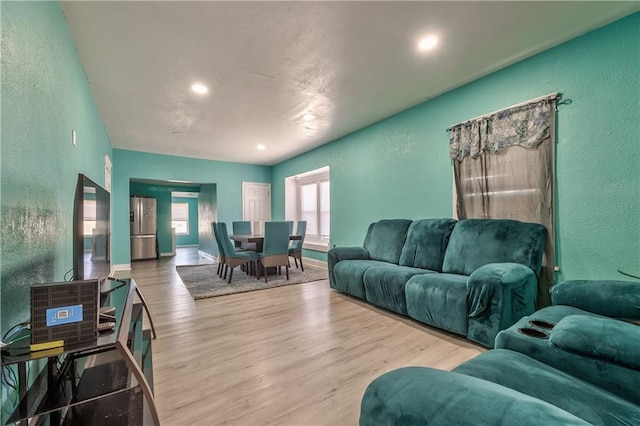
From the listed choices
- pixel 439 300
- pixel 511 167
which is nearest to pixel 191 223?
pixel 439 300

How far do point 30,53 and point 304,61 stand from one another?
6.47 feet

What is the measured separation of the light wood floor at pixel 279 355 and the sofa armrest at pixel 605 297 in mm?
770

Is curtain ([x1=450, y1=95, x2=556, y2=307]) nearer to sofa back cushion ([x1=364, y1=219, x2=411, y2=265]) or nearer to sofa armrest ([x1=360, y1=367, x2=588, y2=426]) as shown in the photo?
sofa back cushion ([x1=364, y1=219, x2=411, y2=265])

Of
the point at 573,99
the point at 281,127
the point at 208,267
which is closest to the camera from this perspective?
the point at 573,99

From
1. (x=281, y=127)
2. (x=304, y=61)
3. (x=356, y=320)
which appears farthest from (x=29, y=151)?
(x=281, y=127)

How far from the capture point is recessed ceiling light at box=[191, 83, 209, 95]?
311cm

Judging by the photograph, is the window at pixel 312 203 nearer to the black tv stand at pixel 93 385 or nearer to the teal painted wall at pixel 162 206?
the teal painted wall at pixel 162 206

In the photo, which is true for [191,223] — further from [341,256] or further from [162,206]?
[341,256]

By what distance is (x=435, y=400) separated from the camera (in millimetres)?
590

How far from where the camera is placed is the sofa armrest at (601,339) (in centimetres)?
99

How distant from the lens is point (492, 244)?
2.60 metres

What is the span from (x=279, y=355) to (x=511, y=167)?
288 cm

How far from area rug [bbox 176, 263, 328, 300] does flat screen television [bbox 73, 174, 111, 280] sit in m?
1.75

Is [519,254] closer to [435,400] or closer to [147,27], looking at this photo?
[435,400]
